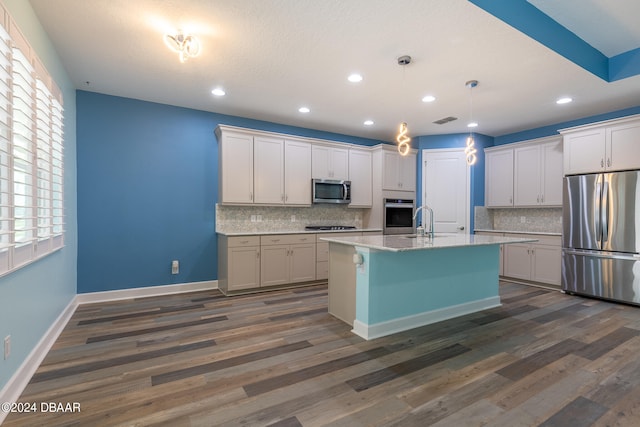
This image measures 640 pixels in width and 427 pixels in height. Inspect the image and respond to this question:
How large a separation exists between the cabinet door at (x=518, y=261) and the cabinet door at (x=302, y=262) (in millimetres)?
3264

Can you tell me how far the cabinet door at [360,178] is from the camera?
568 centimetres

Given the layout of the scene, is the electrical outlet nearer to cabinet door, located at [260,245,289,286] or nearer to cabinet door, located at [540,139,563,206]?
cabinet door, located at [260,245,289,286]

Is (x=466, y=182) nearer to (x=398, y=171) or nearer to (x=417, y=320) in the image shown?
(x=398, y=171)

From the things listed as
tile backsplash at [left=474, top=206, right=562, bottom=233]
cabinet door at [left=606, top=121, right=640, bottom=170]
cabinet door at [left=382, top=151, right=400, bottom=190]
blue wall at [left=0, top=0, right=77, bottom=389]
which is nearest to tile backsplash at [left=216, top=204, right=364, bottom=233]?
cabinet door at [left=382, top=151, right=400, bottom=190]

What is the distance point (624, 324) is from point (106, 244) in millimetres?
6140

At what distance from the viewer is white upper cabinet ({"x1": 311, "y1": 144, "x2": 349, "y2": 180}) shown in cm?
529

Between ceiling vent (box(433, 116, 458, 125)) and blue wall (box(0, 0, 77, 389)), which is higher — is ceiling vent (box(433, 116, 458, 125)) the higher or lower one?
the higher one

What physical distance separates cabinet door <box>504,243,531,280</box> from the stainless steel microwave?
2.85 metres

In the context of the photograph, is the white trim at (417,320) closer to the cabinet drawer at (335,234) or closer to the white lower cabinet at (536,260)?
the white lower cabinet at (536,260)

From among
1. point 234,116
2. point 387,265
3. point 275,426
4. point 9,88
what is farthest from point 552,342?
point 234,116

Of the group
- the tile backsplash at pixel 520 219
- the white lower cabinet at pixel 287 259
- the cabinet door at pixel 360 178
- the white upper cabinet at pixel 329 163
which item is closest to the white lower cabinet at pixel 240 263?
the white lower cabinet at pixel 287 259

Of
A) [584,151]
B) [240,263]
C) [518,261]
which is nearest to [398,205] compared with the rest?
[518,261]

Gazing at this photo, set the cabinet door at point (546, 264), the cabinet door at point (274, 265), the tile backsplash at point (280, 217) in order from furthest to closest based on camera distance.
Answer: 1. the tile backsplash at point (280, 217)
2. the cabinet door at point (546, 264)
3. the cabinet door at point (274, 265)

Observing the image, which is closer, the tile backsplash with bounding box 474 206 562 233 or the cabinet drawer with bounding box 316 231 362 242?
the cabinet drawer with bounding box 316 231 362 242
